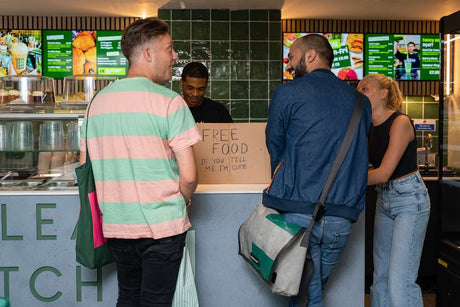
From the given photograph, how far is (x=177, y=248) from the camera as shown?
6.02 feet

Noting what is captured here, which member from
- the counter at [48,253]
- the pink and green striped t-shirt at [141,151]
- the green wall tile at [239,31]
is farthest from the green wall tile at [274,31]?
the pink and green striped t-shirt at [141,151]

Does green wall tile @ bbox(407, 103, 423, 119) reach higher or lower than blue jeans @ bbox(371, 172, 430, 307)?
higher

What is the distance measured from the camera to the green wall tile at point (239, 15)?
538cm

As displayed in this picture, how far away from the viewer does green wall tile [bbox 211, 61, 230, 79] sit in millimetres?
5398

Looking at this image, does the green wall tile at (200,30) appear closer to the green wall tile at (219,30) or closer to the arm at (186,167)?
the green wall tile at (219,30)

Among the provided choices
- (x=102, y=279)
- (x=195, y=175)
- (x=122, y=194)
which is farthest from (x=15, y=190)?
(x=195, y=175)

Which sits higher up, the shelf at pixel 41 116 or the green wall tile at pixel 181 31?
the green wall tile at pixel 181 31

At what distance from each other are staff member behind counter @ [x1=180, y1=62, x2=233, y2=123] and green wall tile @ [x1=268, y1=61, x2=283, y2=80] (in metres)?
1.88

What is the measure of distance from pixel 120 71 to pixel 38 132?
334 cm

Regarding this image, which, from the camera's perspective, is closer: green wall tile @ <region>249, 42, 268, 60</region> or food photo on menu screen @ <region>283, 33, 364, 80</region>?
green wall tile @ <region>249, 42, 268, 60</region>

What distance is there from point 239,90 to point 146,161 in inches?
148

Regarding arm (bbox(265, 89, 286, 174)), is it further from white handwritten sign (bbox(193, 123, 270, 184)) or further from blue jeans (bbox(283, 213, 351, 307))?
white handwritten sign (bbox(193, 123, 270, 184))

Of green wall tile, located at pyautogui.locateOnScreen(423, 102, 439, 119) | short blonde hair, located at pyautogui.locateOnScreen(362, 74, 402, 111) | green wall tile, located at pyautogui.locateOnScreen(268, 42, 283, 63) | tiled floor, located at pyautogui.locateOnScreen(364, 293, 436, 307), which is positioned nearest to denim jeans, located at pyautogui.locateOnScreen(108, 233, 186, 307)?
short blonde hair, located at pyautogui.locateOnScreen(362, 74, 402, 111)

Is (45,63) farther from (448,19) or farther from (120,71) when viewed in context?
(448,19)
